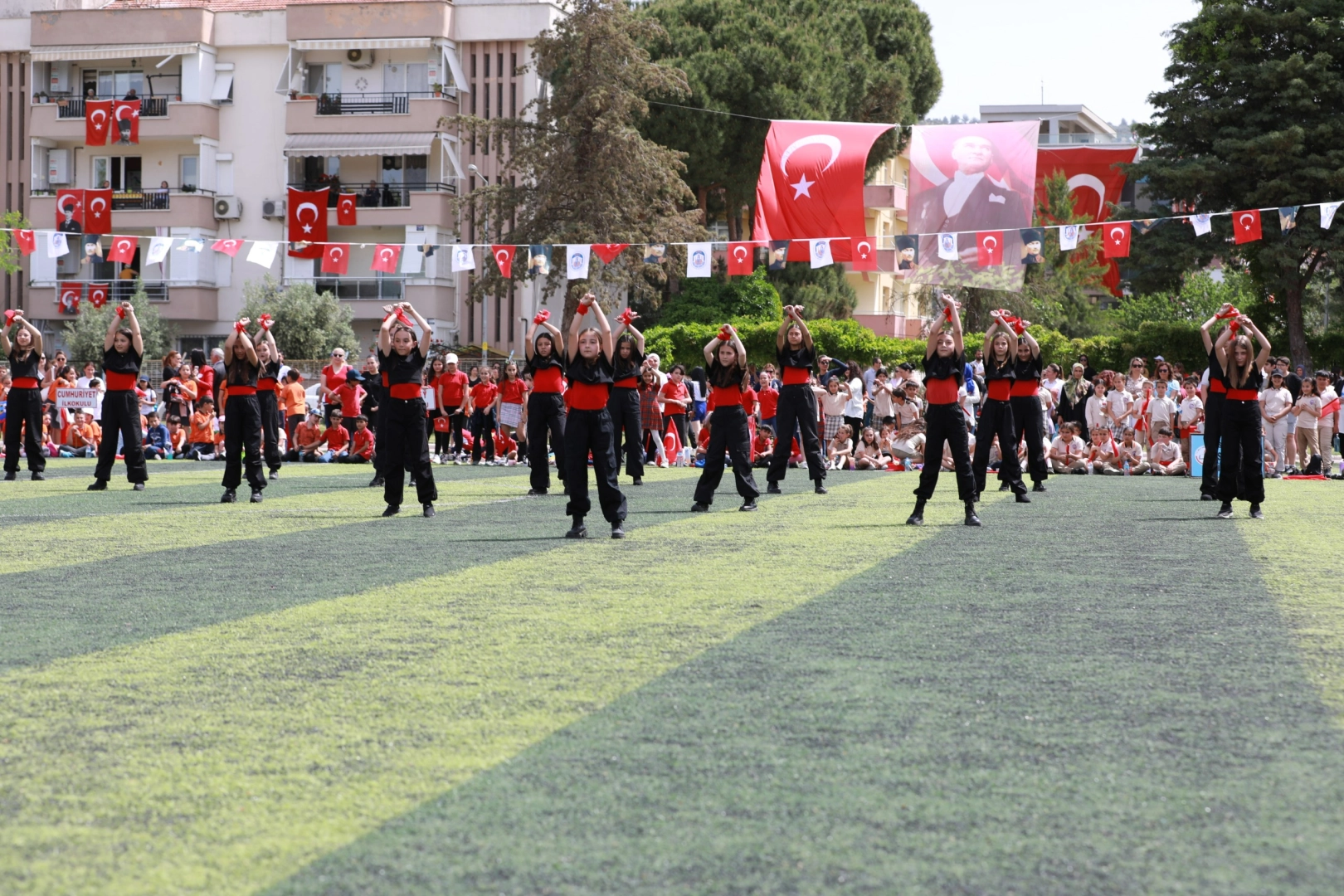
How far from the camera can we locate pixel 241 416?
52.2 feet

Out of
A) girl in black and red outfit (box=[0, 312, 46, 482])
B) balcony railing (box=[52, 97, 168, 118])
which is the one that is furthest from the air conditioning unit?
girl in black and red outfit (box=[0, 312, 46, 482])

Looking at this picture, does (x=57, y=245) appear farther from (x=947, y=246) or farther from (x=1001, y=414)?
(x=1001, y=414)

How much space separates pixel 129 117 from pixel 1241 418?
42.1m

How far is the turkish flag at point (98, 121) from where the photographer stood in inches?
1909

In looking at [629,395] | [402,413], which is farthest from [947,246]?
[402,413]

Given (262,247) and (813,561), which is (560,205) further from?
(813,561)

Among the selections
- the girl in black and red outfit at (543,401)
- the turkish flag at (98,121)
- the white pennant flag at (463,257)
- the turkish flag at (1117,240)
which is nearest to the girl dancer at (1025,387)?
the girl in black and red outfit at (543,401)

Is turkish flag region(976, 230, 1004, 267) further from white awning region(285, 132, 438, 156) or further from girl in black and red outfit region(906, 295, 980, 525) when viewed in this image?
white awning region(285, 132, 438, 156)

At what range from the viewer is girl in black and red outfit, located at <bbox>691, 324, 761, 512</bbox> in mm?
14945

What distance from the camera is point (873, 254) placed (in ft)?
94.2

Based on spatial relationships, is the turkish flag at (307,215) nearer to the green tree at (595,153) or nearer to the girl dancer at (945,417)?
the green tree at (595,153)

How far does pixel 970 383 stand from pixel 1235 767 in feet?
72.7

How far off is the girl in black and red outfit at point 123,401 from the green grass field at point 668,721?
567 cm

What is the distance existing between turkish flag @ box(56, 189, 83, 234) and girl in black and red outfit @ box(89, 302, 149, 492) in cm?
3041
